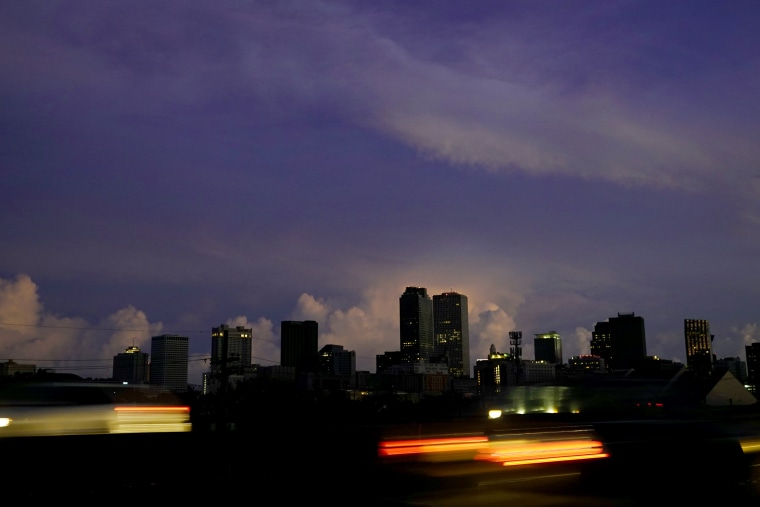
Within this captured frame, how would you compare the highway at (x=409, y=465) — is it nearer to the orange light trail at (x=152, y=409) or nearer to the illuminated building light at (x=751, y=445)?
the orange light trail at (x=152, y=409)

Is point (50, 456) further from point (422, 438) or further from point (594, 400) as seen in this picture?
point (594, 400)

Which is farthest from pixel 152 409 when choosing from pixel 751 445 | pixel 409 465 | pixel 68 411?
pixel 751 445

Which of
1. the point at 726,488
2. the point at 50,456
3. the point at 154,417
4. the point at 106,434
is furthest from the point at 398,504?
the point at 154,417

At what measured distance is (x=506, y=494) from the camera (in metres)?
12.4

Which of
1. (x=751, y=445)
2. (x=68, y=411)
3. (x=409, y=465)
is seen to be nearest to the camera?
(x=409, y=465)

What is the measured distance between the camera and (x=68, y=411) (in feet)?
50.4

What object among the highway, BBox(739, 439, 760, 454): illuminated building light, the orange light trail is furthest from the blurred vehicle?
BBox(739, 439, 760, 454): illuminated building light

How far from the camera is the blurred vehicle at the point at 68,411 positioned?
14.7 meters

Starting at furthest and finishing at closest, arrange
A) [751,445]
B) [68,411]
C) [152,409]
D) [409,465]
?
[751,445] < [152,409] < [68,411] < [409,465]

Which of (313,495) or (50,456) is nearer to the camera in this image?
(313,495)

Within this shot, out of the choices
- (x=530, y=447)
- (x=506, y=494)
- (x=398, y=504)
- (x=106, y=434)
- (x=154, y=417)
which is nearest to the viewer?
(x=398, y=504)

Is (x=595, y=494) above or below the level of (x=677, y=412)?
below

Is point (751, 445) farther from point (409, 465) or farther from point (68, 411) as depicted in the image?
point (68, 411)

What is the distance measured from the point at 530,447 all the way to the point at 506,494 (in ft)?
4.50
